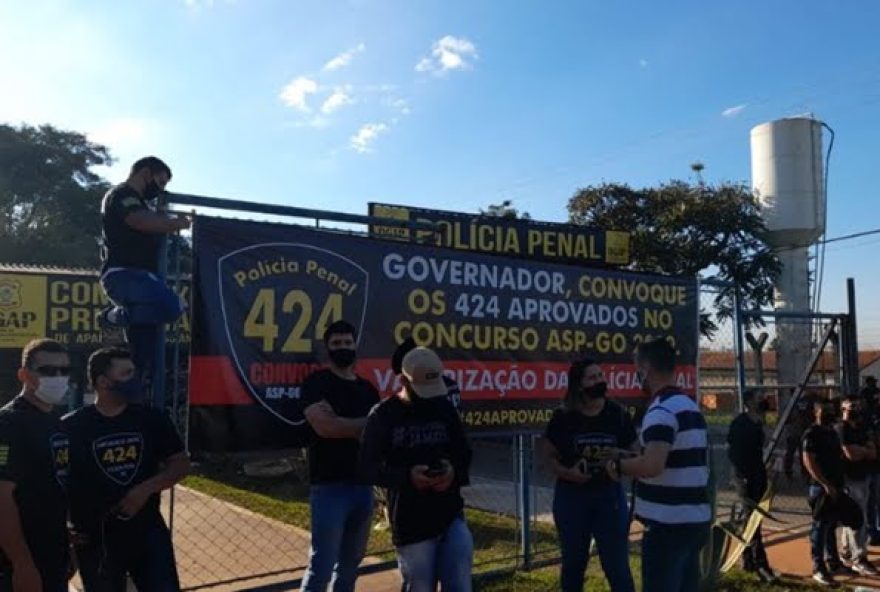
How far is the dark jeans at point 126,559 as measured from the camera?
3771 mm

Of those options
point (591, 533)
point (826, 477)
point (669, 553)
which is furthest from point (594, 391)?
point (826, 477)

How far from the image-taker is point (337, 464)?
445 cm

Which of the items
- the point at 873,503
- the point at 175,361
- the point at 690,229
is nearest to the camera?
the point at 175,361

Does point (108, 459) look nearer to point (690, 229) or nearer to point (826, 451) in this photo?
point (826, 451)

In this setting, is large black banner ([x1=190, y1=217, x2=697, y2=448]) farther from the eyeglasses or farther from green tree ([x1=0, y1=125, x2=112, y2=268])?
green tree ([x1=0, y1=125, x2=112, y2=268])

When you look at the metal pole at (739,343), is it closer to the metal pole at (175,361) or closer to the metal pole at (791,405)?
the metal pole at (791,405)

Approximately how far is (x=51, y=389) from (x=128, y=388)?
1.20ft

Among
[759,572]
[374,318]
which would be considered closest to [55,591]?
[374,318]

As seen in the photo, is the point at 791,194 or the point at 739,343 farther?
the point at 791,194

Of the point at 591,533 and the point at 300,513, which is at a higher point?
the point at 591,533

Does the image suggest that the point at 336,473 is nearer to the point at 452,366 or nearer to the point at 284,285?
the point at 284,285

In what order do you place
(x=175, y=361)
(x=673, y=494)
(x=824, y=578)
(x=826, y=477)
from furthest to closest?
(x=826, y=477)
(x=824, y=578)
(x=175, y=361)
(x=673, y=494)

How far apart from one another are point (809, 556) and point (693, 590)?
4196 mm

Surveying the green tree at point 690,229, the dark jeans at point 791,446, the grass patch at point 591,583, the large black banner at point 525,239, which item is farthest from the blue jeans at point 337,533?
the green tree at point 690,229
